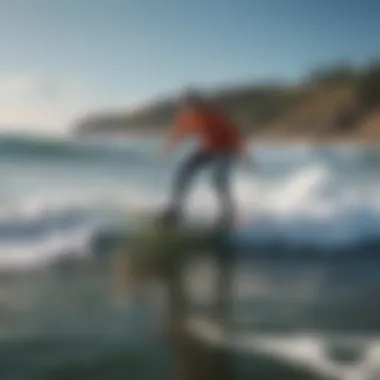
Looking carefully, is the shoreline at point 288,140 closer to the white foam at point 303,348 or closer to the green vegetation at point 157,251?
the green vegetation at point 157,251

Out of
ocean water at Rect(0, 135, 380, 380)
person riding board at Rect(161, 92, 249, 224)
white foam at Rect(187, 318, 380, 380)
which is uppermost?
person riding board at Rect(161, 92, 249, 224)

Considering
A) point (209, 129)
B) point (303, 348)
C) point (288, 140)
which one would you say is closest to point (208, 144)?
point (209, 129)

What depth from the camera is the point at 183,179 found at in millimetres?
1219

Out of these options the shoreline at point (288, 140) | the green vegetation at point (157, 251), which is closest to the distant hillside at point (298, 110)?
the shoreline at point (288, 140)

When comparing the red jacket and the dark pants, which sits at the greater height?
the red jacket

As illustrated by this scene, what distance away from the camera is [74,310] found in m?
1.17

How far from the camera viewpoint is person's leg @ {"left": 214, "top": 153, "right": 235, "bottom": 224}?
1226 mm

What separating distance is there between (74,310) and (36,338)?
0.23 ft

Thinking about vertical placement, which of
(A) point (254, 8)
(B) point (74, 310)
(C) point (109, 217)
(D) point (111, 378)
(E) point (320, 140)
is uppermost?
(A) point (254, 8)

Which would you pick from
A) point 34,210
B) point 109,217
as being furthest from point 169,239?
point 34,210

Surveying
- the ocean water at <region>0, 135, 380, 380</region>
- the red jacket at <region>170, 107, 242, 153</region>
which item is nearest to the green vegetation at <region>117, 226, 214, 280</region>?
the ocean water at <region>0, 135, 380, 380</region>

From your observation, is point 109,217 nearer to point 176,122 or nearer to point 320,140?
point 176,122

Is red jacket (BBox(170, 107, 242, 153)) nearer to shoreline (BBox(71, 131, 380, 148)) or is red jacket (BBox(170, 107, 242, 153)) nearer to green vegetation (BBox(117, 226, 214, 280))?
shoreline (BBox(71, 131, 380, 148))

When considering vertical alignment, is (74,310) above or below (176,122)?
below
